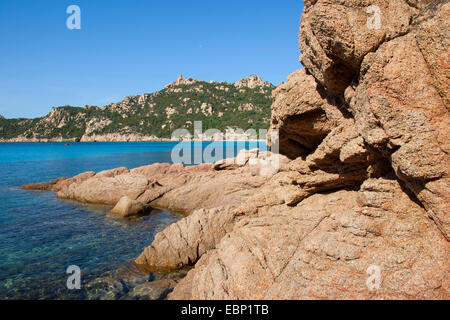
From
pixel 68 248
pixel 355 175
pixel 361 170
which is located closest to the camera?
pixel 361 170

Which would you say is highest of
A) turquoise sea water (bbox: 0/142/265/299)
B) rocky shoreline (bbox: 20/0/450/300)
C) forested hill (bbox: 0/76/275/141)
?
forested hill (bbox: 0/76/275/141)

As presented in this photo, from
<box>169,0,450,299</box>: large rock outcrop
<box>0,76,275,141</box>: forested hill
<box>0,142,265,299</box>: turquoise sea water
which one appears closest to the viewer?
<box>169,0,450,299</box>: large rock outcrop

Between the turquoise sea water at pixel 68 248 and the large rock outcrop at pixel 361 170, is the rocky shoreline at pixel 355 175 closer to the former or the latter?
the large rock outcrop at pixel 361 170

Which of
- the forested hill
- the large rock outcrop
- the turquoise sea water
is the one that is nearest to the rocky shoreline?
the large rock outcrop

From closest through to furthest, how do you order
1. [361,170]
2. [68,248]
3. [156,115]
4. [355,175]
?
1. [361,170]
2. [355,175]
3. [68,248]
4. [156,115]

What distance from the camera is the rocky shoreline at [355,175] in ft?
16.2

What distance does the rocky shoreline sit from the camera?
493cm

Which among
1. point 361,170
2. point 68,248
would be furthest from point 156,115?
point 361,170

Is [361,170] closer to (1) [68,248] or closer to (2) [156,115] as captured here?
(1) [68,248]

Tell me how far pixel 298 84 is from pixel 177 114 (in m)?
176

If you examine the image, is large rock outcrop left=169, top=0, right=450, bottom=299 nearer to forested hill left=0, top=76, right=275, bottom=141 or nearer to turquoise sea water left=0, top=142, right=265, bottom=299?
turquoise sea water left=0, top=142, right=265, bottom=299

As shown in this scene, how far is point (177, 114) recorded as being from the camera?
17925 cm

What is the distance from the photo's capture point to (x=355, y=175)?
7441mm
